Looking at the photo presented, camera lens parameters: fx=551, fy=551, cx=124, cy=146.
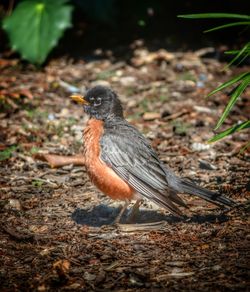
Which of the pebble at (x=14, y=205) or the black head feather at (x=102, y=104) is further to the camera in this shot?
the black head feather at (x=102, y=104)

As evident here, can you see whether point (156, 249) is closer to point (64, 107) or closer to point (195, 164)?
point (195, 164)

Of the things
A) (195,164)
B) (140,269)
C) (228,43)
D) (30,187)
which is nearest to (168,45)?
(228,43)

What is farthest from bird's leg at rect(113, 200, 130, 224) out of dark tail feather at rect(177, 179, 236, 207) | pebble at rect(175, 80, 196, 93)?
pebble at rect(175, 80, 196, 93)

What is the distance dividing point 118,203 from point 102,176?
2.40 ft

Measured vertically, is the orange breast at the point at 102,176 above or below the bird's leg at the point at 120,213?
above

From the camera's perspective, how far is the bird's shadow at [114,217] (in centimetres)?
494

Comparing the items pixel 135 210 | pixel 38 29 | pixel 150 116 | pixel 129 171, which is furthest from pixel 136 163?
pixel 38 29

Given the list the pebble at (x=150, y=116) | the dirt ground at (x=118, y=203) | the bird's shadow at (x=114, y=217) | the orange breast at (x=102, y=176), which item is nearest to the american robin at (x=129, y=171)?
the orange breast at (x=102, y=176)

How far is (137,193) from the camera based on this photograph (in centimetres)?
517

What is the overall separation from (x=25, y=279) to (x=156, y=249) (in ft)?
3.55

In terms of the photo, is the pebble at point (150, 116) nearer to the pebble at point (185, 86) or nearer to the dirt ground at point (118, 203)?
the dirt ground at point (118, 203)

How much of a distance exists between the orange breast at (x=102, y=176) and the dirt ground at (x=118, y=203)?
0.31 m

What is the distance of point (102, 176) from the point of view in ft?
17.0

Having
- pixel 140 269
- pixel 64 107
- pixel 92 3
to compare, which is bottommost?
pixel 64 107
